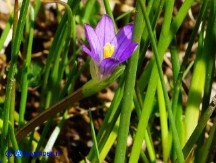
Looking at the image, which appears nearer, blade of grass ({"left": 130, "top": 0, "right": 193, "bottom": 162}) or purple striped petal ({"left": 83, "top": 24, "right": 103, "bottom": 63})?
purple striped petal ({"left": 83, "top": 24, "right": 103, "bottom": 63})

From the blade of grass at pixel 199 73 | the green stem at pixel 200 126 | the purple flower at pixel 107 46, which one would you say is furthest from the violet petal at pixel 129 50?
the blade of grass at pixel 199 73

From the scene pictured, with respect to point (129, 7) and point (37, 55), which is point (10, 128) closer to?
point (37, 55)

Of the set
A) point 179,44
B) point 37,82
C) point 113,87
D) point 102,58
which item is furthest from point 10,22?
point 179,44

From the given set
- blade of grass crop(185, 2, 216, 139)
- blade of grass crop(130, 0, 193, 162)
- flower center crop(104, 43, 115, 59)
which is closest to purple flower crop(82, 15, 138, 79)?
flower center crop(104, 43, 115, 59)

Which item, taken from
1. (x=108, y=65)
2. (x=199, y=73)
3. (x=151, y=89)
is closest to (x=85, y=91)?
(x=108, y=65)

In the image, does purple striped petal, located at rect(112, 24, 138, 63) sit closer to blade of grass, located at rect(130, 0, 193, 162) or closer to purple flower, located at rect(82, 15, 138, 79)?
purple flower, located at rect(82, 15, 138, 79)

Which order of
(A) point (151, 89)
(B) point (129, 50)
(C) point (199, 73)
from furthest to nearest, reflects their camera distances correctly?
(C) point (199, 73) → (A) point (151, 89) → (B) point (129, 50)

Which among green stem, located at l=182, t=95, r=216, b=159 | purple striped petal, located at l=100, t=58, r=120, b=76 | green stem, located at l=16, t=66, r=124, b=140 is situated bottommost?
green stem, located at l=182, t=95, r=216, b=159

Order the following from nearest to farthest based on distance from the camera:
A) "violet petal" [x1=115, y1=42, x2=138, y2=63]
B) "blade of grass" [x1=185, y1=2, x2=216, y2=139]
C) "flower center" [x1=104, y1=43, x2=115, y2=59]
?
"violet petal" [x1=115, y1=42, x2=138, y2=63]
"flower center" [x1=104, y1=43, x2=115, y2=59]
"blade of grass" [x1=185, y1=2, x2=216, y2=139]

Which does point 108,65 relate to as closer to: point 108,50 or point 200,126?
point 108,50
